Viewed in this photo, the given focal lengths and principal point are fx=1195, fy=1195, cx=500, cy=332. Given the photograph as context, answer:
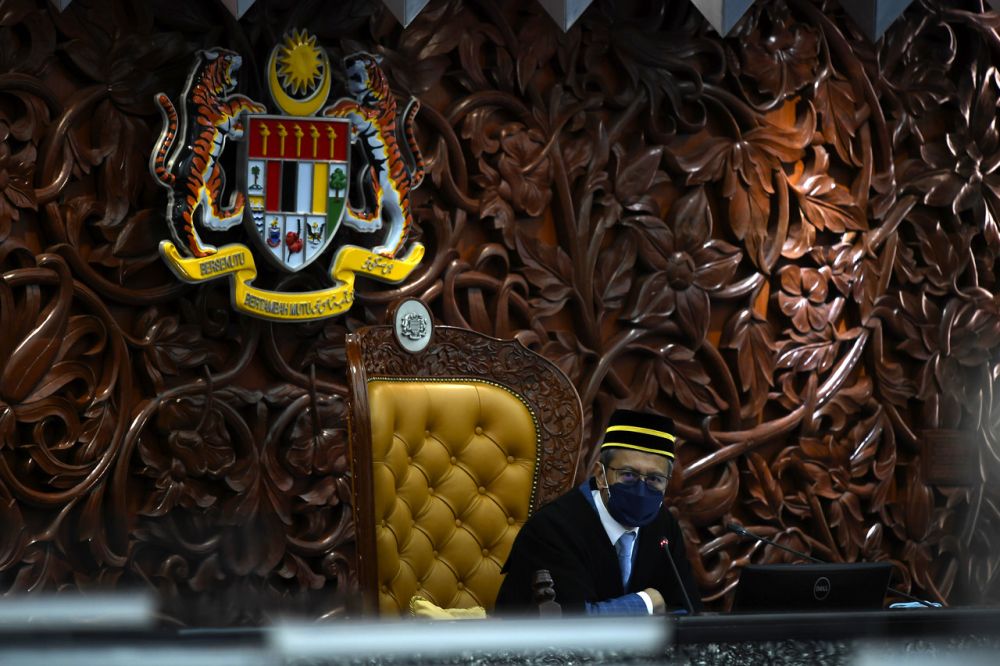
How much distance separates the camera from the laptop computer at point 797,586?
1911mm

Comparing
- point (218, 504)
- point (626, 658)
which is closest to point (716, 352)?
point (218, 504)

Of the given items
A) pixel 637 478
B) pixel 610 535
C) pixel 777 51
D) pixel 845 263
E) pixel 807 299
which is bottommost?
pixel 610 535

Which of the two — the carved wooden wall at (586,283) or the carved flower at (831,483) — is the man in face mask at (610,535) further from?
the carved flower at (831,483)

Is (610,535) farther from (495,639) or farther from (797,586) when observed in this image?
(495,639)

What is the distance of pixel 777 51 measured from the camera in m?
4.14

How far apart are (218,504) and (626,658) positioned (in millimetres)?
2461

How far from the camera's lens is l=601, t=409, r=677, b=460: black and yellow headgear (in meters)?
2.59

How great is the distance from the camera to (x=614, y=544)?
8.82 ft

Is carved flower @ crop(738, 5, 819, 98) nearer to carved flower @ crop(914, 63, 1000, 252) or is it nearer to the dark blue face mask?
carved flower @ crop(914, 63, 1000, 252)

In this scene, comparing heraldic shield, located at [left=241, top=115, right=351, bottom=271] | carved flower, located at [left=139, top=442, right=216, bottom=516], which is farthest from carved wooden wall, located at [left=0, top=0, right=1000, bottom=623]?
heraldic shield, located at [left=241, top=115, right=351, bottom=271]

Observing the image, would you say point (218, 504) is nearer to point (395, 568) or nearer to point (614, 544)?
point (395, 568)

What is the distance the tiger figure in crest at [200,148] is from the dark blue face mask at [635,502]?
1.38m

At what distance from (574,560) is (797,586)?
74 cm

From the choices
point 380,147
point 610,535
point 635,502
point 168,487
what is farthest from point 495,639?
point 380,147
